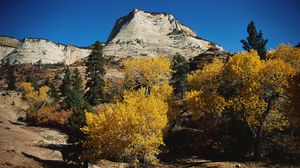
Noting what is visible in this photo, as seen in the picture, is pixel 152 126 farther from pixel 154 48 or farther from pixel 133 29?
pixel 133 29

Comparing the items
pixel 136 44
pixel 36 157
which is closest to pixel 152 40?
pixel 136 44

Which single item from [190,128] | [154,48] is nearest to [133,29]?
[154,48]

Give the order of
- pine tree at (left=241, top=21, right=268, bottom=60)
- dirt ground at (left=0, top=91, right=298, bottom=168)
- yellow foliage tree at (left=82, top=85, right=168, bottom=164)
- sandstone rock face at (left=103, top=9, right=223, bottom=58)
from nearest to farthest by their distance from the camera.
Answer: yellow foliage tree at (left=82, top=85, right=168, bottom=164) → dirt ground at (left=0, top=91, right=298, bottom=168) → pine tree at (left=241, top=21, right=268, bottom=60) → sandstone rock face at (left=103, top=9, right=223, bottom=58)

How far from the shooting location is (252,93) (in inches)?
1204

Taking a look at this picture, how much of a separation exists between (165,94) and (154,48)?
112 m

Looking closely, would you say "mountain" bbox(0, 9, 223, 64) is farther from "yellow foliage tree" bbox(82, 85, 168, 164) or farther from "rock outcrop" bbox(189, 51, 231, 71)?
"yellow foliage tree" bbox(82, 85, 168, 164)

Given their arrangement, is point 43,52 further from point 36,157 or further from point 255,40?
point 36,157

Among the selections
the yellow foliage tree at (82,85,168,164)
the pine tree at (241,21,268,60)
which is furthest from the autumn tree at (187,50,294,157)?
the pine tree at (241,21,268,60)

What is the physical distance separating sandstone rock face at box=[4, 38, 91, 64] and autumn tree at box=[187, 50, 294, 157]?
154 meters

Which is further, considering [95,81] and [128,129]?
[95,81]

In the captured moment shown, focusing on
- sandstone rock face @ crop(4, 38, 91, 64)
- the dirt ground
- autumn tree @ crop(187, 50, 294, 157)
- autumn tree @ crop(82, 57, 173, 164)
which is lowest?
the dirt ground

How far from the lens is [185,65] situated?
66.2m

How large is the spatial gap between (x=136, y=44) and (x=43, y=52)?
227 ft

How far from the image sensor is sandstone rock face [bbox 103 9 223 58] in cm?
14075
